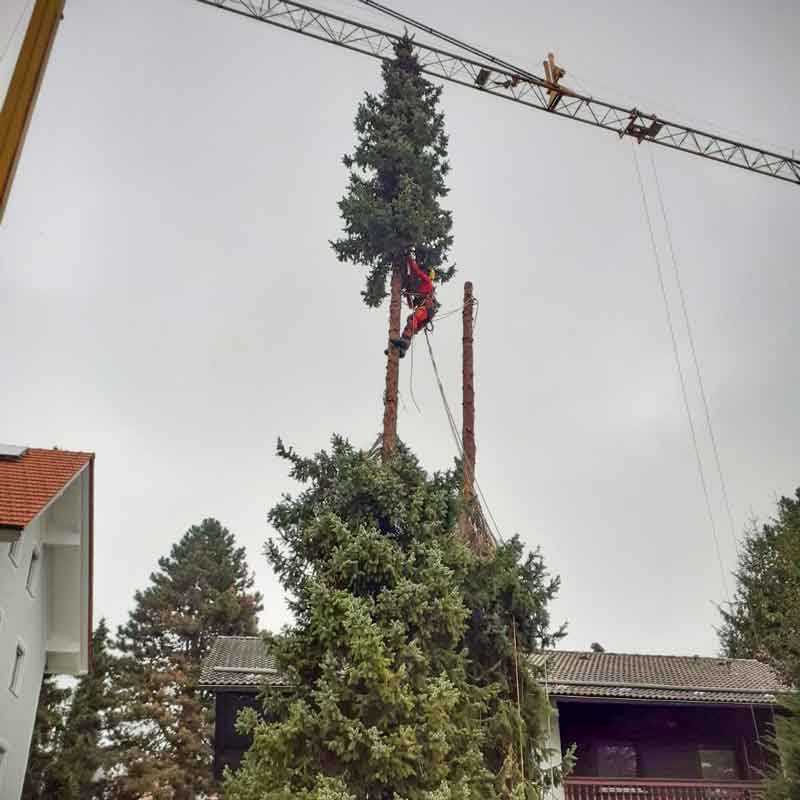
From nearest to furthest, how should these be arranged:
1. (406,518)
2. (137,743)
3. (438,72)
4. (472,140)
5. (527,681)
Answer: (406,518), (527,681), (438,72), (137,743), (472,140)

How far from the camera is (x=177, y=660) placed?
37938 millimetres

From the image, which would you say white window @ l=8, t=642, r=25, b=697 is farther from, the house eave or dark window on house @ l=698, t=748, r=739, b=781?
dark window on house @ l=698, t=748, r=739, b=781

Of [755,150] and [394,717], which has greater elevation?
[755,150]

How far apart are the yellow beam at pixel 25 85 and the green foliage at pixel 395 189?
7.26m

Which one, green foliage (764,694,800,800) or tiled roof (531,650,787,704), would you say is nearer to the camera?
green foliage (764,694,800,800)

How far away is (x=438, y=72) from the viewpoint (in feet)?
107

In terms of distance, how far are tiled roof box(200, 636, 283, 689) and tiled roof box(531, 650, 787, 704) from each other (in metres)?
6.69

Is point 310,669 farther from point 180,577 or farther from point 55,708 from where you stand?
point 180,577

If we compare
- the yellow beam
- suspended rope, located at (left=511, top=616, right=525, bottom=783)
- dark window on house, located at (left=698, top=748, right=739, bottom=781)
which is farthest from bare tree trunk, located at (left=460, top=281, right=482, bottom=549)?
dark window on house, located at (left=698, top=748, right=739, bottom=781)

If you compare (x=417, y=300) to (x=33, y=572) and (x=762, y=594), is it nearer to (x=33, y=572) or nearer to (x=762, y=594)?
(x=33, y=572)

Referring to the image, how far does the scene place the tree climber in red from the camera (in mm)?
17453

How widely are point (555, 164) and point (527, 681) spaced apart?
1344 inches

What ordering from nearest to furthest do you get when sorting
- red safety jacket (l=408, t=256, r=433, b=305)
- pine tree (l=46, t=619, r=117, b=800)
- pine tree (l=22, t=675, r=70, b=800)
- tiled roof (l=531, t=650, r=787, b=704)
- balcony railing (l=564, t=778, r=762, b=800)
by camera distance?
balcony railing (l=564, t=778, r=762, b=800) < red safety jacket (l=408, t=256, r=433, b=305) < tiled roof (l=531, t=650, r=787, b=704) < pine tree (l=22, t=675, r=70, b=800) < pine tree (l=46, t=619, r=117, b=800)

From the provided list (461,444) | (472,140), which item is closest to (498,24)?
(472,140)
